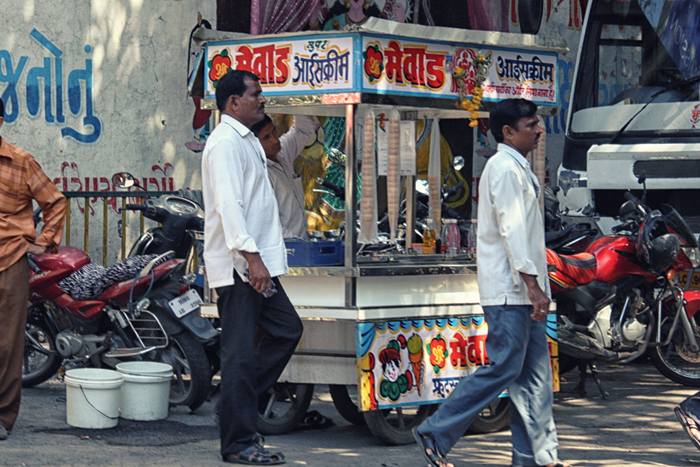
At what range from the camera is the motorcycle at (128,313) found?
6.19m

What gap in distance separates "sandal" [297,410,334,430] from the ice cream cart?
0.40ft

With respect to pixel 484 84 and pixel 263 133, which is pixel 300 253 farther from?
pixel 484 84

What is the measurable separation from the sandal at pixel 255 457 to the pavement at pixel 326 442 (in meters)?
0.14

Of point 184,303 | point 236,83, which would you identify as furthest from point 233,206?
point 184,303

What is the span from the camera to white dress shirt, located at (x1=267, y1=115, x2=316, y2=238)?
6125 mm

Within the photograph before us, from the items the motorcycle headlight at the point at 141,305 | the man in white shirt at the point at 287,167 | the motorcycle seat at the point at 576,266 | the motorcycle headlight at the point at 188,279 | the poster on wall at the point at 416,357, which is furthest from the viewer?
the motorcycle seat at the point at 576,266

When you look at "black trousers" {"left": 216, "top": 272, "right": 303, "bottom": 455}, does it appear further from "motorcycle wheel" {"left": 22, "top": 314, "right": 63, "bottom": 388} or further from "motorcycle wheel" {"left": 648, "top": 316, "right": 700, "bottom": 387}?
"motorcycle wheel" {"left": 648, "top": 316, "right": 700, "bottom": 387}

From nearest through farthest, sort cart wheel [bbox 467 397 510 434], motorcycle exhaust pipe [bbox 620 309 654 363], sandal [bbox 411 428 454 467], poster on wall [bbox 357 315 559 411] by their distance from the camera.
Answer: sandal [bbox 411 428 454 467] < poster on wall [bbox 357 315 559 411] < cart wheel [bbox 467 397 510 434] < motorcycle exhaust pipe [bbox 620 309 654 363]

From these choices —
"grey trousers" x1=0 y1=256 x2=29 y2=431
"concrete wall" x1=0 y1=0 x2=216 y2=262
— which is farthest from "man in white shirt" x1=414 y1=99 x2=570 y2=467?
"concrete wall" x1=0 y1=0 x2=216 y2=262

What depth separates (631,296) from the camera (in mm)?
7066

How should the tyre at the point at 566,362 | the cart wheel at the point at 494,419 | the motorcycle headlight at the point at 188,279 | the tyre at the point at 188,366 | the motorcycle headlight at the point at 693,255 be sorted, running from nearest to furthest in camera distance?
1. the cart wheel at the point at 494,419
2. the tyre at the point at 188,366
3. the motorcycle headlight at the point at 188,279
4. the tyre at the point at 566,362
5. the motorcycle headlight at the point at 693,255

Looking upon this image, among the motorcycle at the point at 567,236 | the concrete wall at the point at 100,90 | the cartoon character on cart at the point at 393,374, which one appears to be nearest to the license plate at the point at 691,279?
the motorcycle at the point at 567,236

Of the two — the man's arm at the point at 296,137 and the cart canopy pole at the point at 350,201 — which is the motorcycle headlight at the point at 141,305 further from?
the cart canopy pole at the point at 350,201

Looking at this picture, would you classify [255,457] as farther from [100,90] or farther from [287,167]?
[100,90]
